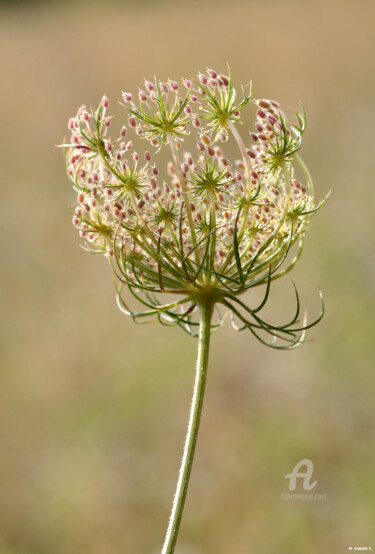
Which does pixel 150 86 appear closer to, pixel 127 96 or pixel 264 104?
pixel 127 96

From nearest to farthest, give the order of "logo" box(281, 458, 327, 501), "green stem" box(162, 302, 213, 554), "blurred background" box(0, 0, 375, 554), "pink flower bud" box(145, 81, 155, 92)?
1. "green stem" box(162, 302, 213, 554)
2. "pink flower bud" box(145, 81, 155, 92)
3. "logo" box(281, 458, 327, 501)
4. "blurred background" box(0, 0, 375, 554)

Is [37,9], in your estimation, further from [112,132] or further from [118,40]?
[112,132]

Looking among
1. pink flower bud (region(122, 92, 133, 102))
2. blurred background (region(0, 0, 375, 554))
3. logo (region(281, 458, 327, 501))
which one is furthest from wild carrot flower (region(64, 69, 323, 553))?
blurred background (region(0, 0, 375, 554))

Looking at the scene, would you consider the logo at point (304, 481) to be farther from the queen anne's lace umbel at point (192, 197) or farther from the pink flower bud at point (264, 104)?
the pink flower bud at point (264, 104)

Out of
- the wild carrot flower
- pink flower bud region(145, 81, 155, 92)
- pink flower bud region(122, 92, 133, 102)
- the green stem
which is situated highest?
pink flower bud region(145, 81, 155, 92)

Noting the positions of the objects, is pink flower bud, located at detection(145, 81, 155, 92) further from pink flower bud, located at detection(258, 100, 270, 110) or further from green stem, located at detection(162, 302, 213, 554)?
green stem, located at detection(162, 302, 213, 554)

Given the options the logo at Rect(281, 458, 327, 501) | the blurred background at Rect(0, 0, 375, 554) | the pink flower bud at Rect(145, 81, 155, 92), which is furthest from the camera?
the blurred background at Rect(0, 0, 375, 554)

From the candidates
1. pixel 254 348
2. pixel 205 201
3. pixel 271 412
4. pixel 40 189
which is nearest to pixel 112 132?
pixel 40 189

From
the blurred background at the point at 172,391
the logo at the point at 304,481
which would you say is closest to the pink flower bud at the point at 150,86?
the logo at the point at 304,481
